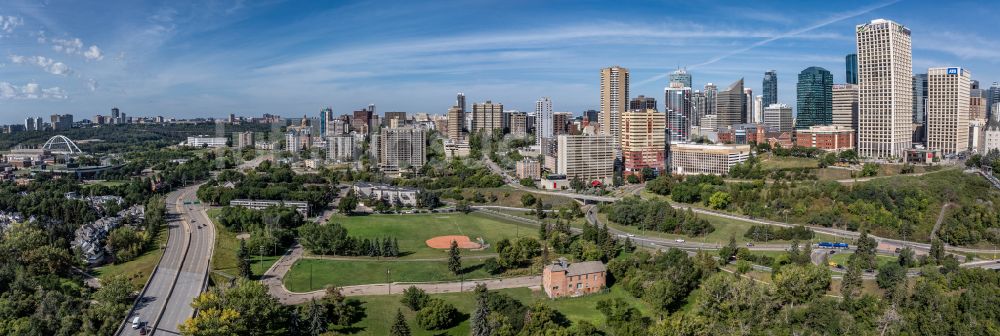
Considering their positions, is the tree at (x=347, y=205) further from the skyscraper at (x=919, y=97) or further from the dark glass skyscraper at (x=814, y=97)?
the dark glass skyscraper at (x=814, y=97)

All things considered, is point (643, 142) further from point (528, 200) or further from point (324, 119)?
point (324, 119)

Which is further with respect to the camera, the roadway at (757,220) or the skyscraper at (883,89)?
the skyscraper at (883,89)

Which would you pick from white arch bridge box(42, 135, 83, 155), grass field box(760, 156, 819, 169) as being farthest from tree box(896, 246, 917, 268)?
white arch bridge box(42, 135, 83, 155)

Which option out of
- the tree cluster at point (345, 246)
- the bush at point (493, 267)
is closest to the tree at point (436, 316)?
the bush at point (493, 267)

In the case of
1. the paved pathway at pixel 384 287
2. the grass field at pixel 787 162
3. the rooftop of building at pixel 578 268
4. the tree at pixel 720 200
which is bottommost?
the paved pathway at pixel 384 287

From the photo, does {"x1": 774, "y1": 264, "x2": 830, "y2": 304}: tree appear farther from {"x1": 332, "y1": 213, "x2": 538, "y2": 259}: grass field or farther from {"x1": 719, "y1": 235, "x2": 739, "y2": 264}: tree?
{"x1": 332, "y1": 213, "x2": 538, "y2": 259}: grass field

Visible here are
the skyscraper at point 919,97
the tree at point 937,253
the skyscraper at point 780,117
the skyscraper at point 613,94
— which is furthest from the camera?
the skyscraper at point 780,117

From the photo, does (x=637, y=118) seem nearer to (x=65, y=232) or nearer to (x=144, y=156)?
(x=65, y=232)
